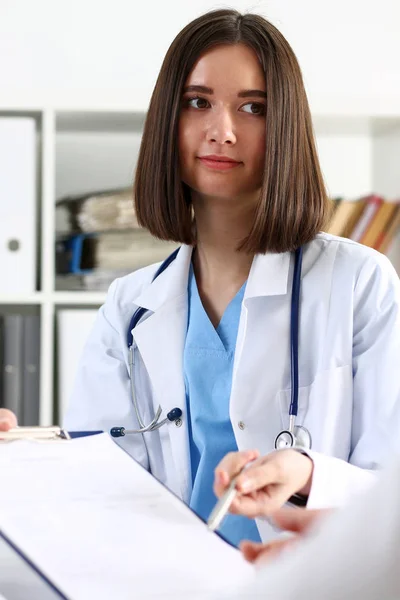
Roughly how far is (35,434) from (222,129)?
0.53 metres

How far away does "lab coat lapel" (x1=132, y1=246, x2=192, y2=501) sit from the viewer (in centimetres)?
127

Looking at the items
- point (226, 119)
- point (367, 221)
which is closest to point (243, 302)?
point (226, 119)

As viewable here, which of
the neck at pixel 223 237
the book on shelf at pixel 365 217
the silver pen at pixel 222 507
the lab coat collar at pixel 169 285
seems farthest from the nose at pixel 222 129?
the book on shelf at pixel 365 217

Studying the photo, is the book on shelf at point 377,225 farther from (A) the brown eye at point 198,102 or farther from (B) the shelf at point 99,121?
(A) the brown eye at point 198,102

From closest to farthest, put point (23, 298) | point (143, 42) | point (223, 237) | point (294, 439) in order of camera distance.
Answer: point (294, 439) < point (223, 237) < point (23, 298) < point (143, 42)

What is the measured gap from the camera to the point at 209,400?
4.17ft

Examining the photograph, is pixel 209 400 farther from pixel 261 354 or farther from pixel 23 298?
pixel 23 298

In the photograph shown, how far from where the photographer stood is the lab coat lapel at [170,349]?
4.16ft

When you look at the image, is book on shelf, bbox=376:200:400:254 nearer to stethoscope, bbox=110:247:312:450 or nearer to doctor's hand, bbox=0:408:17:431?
stethoscope, bbox=110:247:312:450

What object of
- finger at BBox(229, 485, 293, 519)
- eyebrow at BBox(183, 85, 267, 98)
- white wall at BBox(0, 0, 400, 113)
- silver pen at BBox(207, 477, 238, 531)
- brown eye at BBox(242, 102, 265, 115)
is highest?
white wall at BBox(0, 0, 400, 113)

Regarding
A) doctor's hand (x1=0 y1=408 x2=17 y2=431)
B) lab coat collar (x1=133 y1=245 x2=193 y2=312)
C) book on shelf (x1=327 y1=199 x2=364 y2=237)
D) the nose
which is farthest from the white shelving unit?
doctor's hand (x1=0 y1=408 x2=17 y2=431)

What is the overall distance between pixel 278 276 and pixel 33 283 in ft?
2.99

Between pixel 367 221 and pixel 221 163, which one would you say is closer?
pixel 221 163

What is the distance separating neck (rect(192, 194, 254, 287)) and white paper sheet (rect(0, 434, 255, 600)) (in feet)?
1.99
